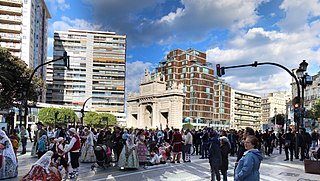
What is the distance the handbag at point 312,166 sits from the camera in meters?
12.5

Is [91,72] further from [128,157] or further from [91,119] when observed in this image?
[128,157]

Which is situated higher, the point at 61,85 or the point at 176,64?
the point at 176,64

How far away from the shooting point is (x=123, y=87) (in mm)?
108938

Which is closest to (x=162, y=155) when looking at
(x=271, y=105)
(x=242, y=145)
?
(x=242, y=145)

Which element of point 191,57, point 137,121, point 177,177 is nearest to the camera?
point 177,177

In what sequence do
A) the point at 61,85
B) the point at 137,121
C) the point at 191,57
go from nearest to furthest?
the point at 137,121 → the point at 191,57 → the point at 61,85

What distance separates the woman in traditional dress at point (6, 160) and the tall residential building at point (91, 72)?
9343 cm

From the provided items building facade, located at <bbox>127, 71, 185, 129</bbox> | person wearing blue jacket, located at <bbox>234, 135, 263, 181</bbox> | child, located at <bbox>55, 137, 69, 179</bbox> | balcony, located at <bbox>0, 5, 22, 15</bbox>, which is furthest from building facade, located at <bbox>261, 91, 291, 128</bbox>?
person wearing blue jacket, located at <bbox>234, 135, 263, 181</bbox>

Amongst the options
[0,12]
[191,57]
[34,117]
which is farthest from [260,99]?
[0,12]

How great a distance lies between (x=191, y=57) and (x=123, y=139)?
8303cm

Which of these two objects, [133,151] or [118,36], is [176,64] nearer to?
[118,36]

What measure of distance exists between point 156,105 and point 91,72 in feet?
172

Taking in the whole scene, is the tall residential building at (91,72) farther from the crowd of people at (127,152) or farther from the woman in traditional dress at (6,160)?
the woman in traditional dress at (6,160)

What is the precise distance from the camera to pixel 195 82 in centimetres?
9406
